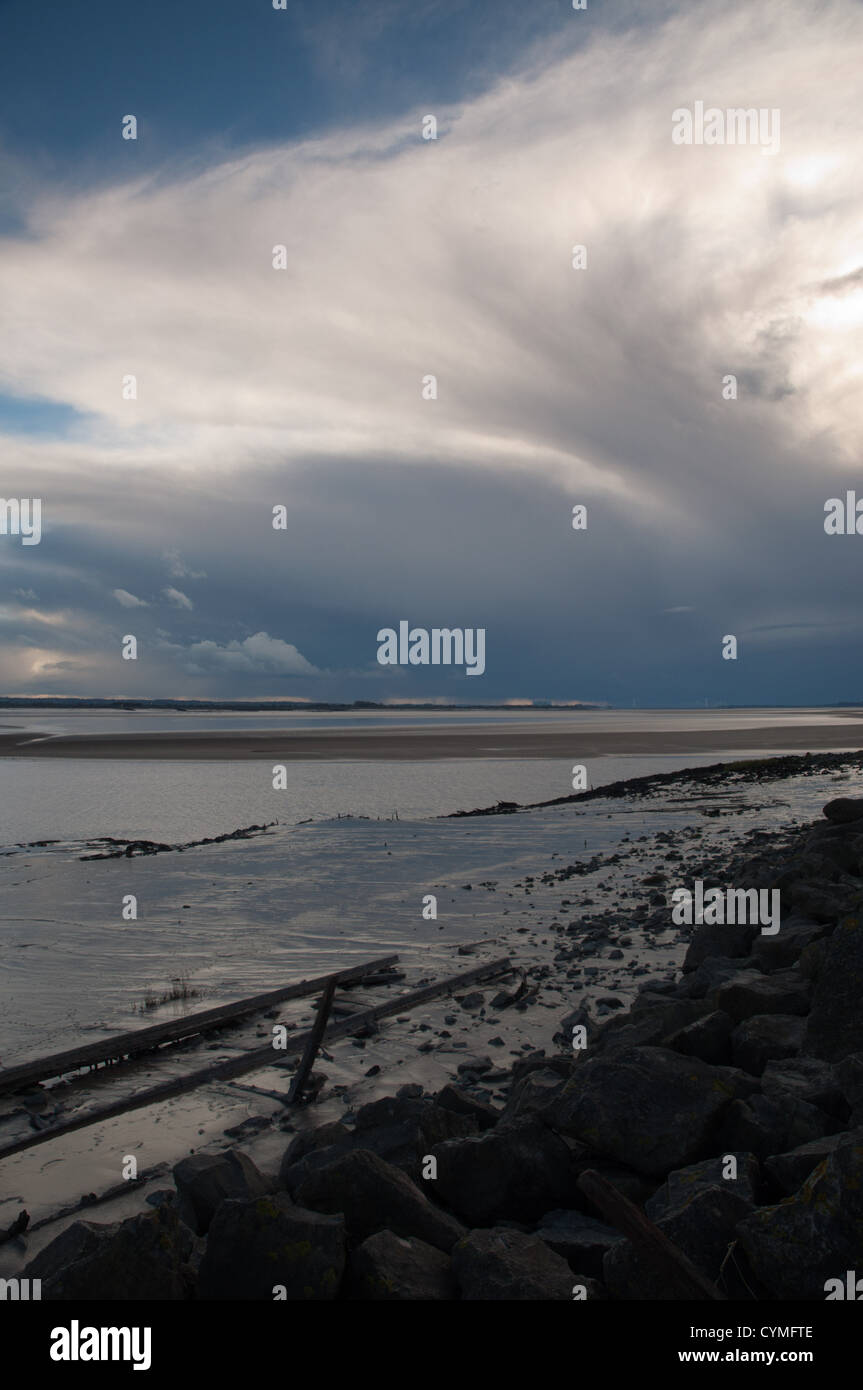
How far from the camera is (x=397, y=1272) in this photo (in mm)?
4496

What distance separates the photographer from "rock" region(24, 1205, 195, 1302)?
14.2ft

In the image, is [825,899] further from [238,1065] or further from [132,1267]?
[132,1267]

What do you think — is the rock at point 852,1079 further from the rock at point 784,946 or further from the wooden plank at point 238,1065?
the wooden plank at point 238,1065

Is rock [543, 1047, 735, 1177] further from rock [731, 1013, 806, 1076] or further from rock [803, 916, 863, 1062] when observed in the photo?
rock [803, 916, 863, 1062]

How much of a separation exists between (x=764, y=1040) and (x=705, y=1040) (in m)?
0.45

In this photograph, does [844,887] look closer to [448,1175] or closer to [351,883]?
[448,1175]

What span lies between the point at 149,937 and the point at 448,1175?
1009 cm

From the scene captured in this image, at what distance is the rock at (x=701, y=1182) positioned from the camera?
4812mm

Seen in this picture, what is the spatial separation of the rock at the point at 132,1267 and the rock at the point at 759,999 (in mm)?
4919

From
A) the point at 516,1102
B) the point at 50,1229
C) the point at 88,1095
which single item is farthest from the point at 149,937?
the point at 516,1102

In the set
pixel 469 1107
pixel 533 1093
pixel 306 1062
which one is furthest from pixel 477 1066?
pixel 533 1093

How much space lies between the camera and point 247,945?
1369cm

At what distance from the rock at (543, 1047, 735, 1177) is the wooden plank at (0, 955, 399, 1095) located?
344cm

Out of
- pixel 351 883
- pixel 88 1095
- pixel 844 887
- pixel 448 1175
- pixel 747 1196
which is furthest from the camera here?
pixel 351 883
